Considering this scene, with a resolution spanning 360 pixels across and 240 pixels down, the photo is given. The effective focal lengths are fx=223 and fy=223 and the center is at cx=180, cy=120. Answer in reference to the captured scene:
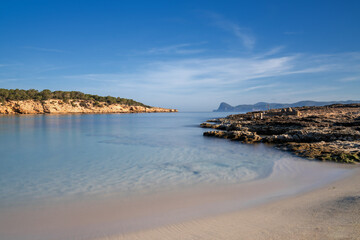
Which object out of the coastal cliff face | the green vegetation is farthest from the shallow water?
the green vegetation

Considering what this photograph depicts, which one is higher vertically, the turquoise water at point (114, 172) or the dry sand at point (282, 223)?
the dry sand at point (282, 223)

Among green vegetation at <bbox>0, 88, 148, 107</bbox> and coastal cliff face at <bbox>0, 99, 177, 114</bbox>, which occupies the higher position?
green vegetation at <bbox>0, 88, 148, 107</bbox>

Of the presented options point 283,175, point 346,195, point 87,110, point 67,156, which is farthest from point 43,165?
point 87,110

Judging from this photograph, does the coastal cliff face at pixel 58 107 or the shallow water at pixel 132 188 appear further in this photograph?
the coastal cliff face at pixel 58 107

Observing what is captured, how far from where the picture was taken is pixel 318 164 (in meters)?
8.09

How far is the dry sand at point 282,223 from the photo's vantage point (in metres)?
3.33

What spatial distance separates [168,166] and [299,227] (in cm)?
580

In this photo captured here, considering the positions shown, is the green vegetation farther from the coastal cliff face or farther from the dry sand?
the dry sand

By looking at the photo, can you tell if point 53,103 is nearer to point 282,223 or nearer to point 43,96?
point 43,96

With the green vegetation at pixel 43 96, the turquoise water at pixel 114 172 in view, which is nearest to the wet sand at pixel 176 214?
the turquoise water at pixel 114 172

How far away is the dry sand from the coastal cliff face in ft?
280

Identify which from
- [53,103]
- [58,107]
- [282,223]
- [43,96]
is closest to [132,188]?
[282,223]

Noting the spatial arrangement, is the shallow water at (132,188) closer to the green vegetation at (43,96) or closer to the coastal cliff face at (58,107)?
the coastal cliff face at (58,107)

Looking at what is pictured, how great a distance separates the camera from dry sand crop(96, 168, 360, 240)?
3.33m
